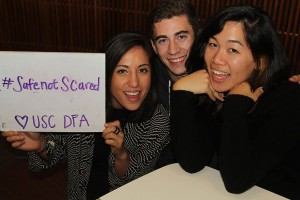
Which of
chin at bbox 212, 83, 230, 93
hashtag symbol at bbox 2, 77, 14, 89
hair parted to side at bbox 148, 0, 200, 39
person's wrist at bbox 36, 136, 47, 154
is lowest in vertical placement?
person's wrist at bbox 36, 136, 47, 154

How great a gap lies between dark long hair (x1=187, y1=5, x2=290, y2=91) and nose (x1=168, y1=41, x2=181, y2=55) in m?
0.41

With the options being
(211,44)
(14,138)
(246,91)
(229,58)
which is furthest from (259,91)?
(14,138)

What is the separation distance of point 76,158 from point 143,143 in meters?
0.37

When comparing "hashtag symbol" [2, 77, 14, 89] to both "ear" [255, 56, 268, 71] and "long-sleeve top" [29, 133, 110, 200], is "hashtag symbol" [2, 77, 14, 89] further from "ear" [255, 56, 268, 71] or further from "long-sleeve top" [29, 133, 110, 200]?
"ear" [255, 56, 268, 71]

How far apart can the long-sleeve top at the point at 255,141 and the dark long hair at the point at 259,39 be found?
7cm

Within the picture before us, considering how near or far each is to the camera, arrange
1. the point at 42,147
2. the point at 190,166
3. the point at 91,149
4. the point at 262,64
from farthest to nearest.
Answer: the point at 91,149 < the point at 42,147 < the point at 262,64 < the point at 190,166

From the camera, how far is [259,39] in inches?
57.4

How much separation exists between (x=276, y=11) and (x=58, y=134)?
225cm

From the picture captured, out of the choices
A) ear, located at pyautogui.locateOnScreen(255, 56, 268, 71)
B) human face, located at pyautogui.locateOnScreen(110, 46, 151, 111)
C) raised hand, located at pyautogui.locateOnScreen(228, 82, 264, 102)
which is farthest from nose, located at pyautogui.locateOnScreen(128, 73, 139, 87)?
→ ear, located at pyautogui.locateOnScreen(255, 56, 268, 71)

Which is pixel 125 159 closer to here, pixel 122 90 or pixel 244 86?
pixel 122 90

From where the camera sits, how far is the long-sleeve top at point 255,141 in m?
1.29

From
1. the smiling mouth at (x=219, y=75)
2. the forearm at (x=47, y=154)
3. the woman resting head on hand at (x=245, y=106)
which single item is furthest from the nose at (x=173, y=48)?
the forearm at (x=47, y=154)

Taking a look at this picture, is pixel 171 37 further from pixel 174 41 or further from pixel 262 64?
pixel 262 64

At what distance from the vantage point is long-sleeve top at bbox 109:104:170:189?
1702 mm
